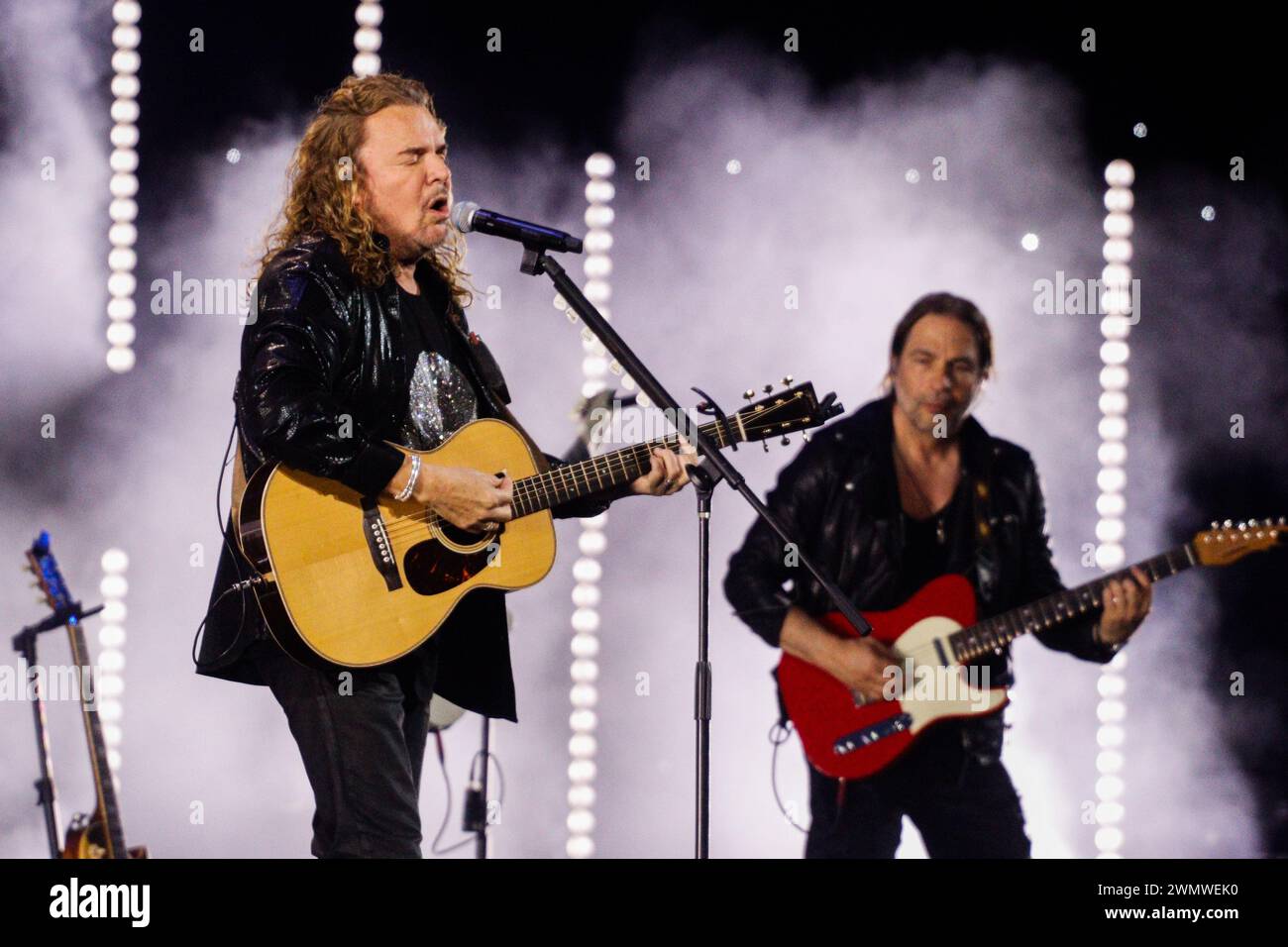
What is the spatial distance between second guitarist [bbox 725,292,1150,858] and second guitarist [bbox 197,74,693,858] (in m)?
1.00

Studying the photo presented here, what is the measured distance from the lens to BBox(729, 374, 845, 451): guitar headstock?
2.85 metres

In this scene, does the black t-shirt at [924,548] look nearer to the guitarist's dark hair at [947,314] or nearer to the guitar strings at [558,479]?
the guitarist's dark hair at [947,314]

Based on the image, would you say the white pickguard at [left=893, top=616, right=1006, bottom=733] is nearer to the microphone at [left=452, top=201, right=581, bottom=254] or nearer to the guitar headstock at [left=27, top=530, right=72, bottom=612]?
the microphone at [left=452, top=201, right=581, bottom=254]

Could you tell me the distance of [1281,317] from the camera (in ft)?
13.4

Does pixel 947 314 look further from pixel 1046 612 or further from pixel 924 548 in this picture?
pixel 1046 612

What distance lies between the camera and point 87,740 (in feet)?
11.4

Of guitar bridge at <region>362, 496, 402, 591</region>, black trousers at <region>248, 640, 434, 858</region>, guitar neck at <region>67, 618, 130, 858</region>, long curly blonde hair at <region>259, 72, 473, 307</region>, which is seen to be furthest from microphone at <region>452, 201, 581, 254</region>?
guitar neck at <region>67, 618, 130, 858</region>

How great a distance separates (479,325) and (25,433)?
1.24 meters

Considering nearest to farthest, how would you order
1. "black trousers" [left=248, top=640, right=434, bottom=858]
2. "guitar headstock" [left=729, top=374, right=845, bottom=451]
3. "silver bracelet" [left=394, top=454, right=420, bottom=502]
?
"black trousers" [left=248, top=640, right=434, bottom=858]
"silver bracelet" [left=394, top=454, right=420, bottom=502]
"guitar headstock" [left=729, top=374, right=845, bottom=451]

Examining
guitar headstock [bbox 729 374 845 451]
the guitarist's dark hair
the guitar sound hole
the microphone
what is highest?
the guitarist's dark hair

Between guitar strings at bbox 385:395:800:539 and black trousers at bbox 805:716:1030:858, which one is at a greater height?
guitar strings at bbox 385:395:800:539

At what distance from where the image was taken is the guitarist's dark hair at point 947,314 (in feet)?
12.9

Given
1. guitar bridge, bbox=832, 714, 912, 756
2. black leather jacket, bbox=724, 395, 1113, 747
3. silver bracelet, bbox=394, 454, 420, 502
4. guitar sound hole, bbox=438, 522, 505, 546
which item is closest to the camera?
silver bracelet, bbox=394, 454, 420, 502

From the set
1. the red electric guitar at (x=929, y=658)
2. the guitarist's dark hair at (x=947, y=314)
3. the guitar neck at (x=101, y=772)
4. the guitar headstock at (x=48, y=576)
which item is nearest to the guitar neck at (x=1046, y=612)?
the red electric guitar at (x=929, y=658)
